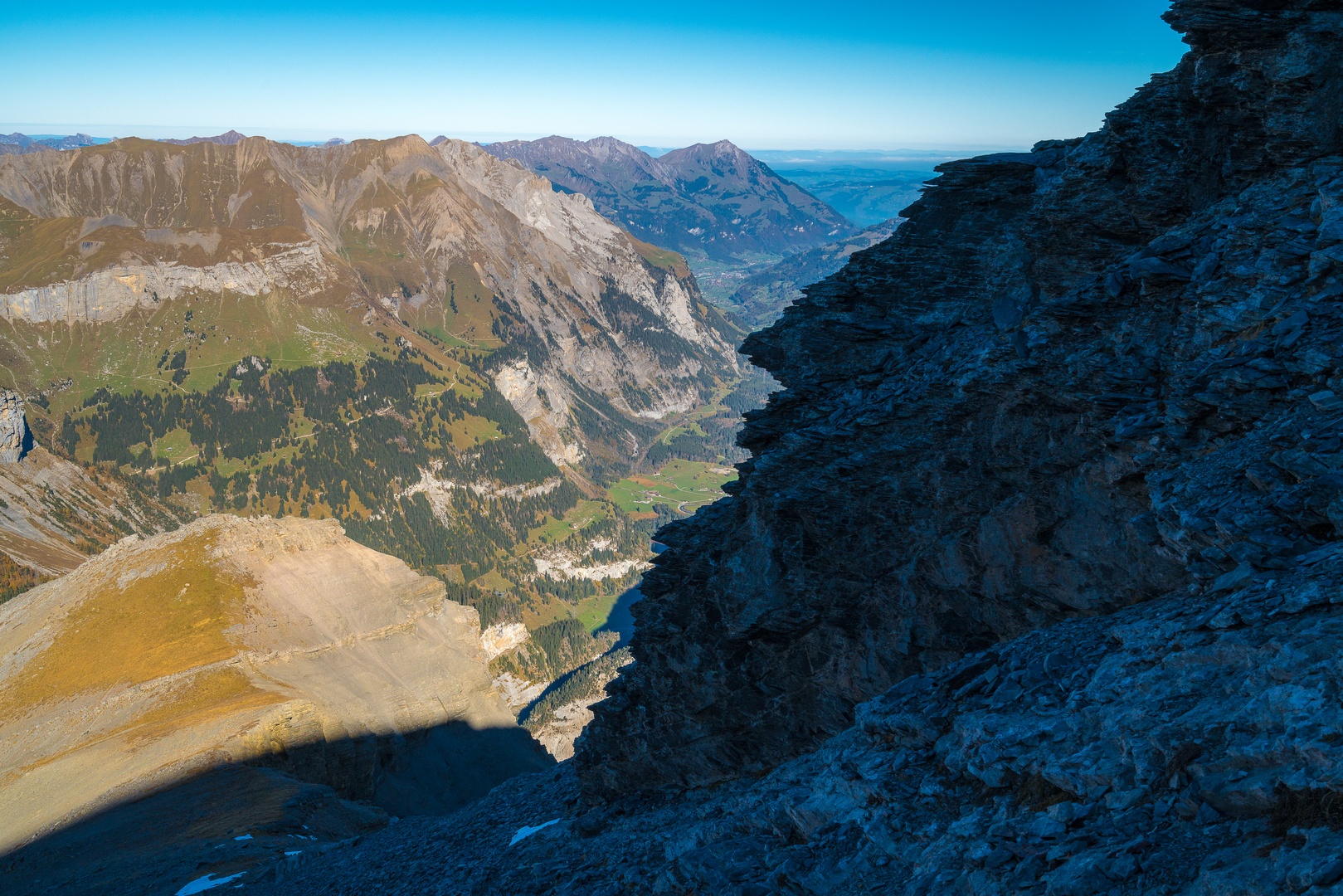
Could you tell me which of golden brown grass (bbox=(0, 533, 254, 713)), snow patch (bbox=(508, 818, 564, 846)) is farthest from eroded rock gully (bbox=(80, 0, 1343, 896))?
golden brown grass (bbox=(0, 533, 254, 713))

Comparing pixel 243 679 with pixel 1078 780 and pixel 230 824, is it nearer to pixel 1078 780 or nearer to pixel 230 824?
pixel 230 824

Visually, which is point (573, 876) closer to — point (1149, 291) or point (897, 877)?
point (897, 877)

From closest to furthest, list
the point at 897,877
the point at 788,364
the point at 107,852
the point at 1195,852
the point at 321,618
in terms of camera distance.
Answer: the point at 1195,852 < the point at 897,877 < the point at 788,364 < the point at 107,852 < the point at 321,618

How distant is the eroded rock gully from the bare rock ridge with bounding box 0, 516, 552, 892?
32.6m

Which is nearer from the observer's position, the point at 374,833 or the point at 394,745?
the point at 374,833

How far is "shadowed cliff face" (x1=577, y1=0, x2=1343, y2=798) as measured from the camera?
832 inches

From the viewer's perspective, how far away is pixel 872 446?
32.6 m

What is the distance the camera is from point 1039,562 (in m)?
27.8

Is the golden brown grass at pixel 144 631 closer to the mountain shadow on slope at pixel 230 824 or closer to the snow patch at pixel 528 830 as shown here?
the mountain shadow on slope at pixel 230 824

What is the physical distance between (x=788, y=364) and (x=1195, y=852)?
2753cm

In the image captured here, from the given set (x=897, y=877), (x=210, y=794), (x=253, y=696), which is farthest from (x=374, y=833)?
(x=897, y=877)

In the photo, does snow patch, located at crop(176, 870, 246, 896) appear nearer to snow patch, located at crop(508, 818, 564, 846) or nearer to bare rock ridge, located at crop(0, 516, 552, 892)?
snow patch, located at crop(508, 818, 564, 846)

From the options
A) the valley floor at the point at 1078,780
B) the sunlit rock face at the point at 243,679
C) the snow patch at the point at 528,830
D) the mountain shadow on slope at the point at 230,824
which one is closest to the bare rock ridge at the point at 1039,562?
the valley floor at the point at 1078,780

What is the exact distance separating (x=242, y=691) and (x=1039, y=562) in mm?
85000
